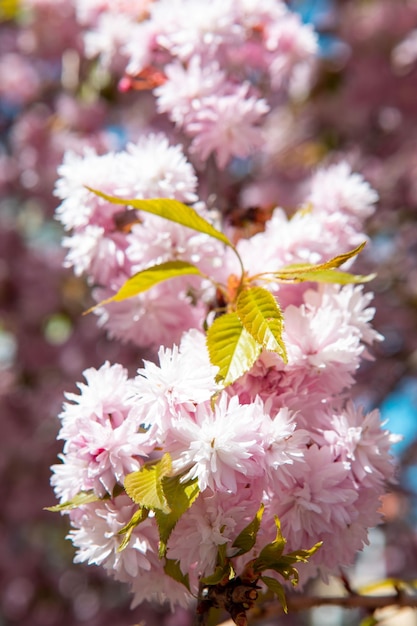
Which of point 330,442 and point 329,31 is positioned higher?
point 330,442

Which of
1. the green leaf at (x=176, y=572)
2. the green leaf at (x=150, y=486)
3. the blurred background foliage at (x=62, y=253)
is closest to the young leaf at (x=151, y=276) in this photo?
the green leaf at (x=150, y=486)

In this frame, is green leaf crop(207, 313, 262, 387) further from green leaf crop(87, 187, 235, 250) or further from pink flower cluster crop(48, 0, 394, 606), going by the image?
green leaf crop(87, 187, 235, 250)

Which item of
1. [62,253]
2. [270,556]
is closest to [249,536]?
[270,556]

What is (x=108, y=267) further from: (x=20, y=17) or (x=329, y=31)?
(x=329, y=31)

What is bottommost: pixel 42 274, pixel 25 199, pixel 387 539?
pixel 387 539

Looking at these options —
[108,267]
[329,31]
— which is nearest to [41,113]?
[329,31]

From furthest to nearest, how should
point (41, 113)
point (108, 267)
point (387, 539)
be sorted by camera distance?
point (387, 539)
point (41, 113)
point (108, 267)

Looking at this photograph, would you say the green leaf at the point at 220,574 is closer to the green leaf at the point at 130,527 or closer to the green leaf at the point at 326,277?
the green leaf at the point at 130,527
